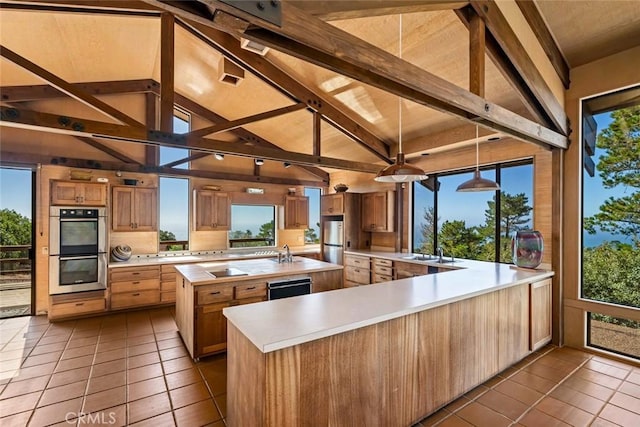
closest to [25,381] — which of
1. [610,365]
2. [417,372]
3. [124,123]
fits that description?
[124,123]

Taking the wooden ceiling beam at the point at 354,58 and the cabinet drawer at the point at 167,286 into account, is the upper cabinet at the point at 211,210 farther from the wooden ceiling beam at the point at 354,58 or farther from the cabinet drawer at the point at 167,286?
the wooden ceiling beam at the point at 354,58

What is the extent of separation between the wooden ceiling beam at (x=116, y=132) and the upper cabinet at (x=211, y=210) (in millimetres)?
2417

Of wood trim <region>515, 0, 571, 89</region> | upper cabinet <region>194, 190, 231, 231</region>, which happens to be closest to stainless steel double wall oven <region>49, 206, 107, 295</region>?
upper cabinet <region>194, 190, 231, 231</region>

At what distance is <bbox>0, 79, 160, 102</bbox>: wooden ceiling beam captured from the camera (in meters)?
4.38

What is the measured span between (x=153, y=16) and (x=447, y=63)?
3466 mm

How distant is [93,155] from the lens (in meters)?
5.17

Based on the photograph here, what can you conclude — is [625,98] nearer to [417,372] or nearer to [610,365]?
[610,365]

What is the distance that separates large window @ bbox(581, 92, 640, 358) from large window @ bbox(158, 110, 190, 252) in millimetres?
6434

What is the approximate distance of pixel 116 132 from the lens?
316 centimetres

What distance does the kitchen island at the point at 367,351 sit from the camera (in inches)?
63.7

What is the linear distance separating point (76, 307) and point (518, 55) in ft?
21.4

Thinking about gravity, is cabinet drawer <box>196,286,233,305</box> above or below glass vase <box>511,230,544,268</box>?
below

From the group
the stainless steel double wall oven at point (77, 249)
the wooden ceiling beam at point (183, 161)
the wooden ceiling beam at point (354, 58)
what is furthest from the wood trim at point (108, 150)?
the wooden ceiling beam at point (354, 58)

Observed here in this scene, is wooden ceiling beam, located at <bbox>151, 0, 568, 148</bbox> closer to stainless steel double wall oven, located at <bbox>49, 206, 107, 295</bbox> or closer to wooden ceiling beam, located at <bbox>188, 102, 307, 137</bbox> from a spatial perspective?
wooden ceiling beam, located at <bbox>188, 102, 307, 137</bbox>
